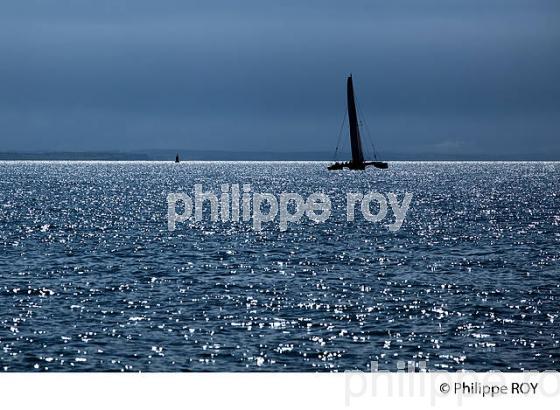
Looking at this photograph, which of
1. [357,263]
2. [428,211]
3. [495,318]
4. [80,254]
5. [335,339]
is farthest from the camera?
[428,211]

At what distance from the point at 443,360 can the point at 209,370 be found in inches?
332

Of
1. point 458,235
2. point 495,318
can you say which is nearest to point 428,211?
point 458,235

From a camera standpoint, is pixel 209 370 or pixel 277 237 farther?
pixel 277 237

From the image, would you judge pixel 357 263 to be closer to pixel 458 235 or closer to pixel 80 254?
pixel 80 254

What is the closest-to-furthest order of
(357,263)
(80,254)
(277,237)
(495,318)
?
(495,318) → (357,263) → (80,254) → (277,237)

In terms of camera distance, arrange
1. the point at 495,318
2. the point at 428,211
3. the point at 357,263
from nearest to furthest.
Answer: the point at 495,318 → the point at 357,263 → the point at 428,211

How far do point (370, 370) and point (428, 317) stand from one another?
31.9ft

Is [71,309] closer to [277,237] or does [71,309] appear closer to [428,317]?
[428,317]

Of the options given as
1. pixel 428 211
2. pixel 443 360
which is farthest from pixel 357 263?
pixel 428 211

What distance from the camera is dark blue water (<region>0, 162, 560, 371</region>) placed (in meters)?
34.3

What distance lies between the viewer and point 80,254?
2648 inches

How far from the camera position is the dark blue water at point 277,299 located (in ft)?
113

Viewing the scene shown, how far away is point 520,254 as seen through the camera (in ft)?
221

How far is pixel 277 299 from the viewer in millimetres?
46500
